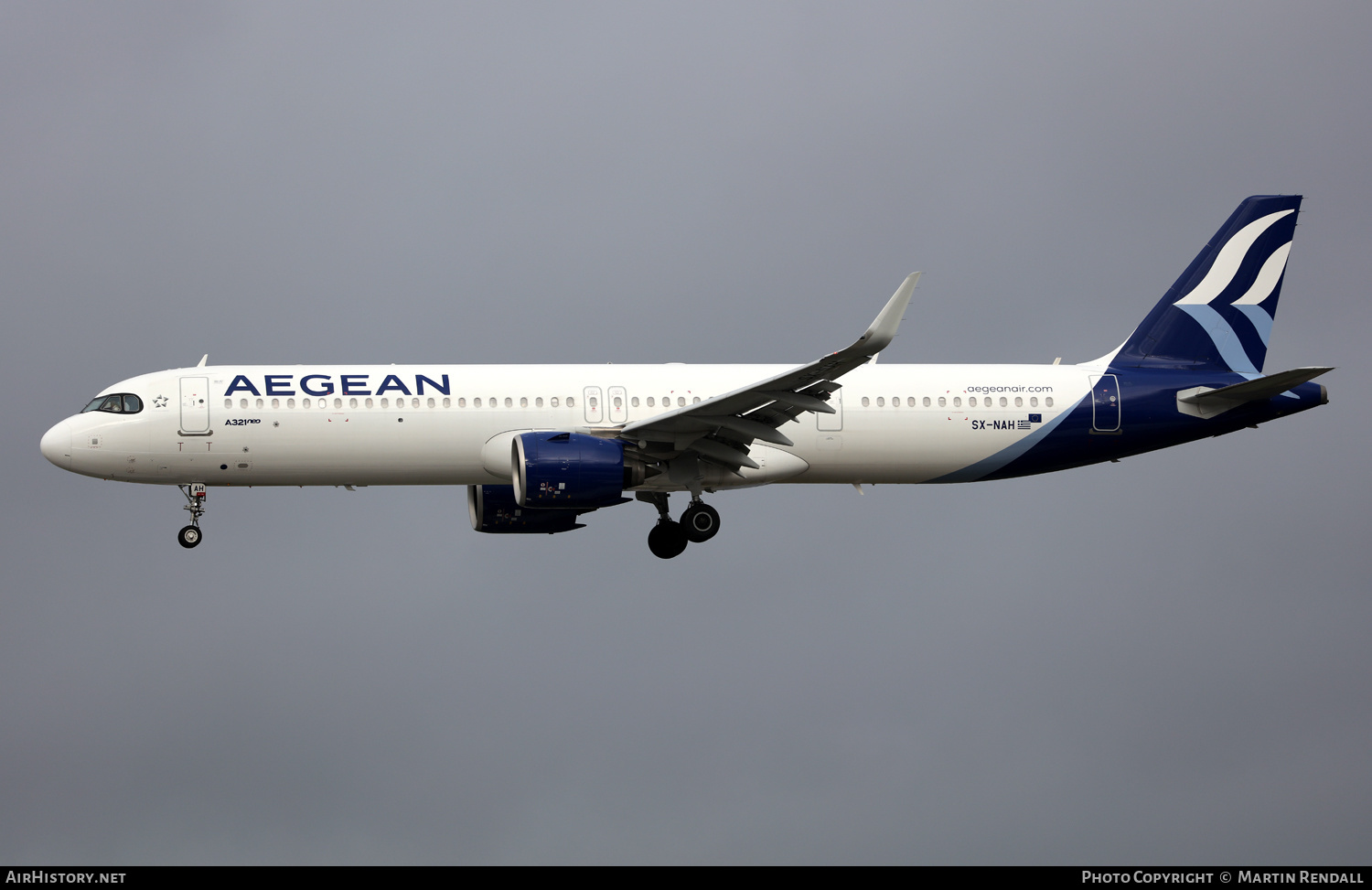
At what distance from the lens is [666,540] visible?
3500cm

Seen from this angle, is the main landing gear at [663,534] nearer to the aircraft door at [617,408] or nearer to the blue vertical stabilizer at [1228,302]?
the aircraft door at [617,408]

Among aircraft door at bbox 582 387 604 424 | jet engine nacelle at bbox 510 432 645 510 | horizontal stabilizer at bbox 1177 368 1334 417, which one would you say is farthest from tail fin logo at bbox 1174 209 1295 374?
jet engine nacelle at bbox 510 432 645 510

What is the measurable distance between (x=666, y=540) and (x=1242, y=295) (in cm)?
1524

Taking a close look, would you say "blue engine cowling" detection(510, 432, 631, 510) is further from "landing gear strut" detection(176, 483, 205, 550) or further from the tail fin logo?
the tail fin logo

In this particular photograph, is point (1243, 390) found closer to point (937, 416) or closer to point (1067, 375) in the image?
point (1067, 375)

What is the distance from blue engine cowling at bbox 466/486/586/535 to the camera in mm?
35438

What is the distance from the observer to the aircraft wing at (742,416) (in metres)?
29.5

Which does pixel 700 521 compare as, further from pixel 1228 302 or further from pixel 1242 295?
pixel 1242 295

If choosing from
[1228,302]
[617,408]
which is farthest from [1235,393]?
[617,408]

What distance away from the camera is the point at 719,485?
3362 cm

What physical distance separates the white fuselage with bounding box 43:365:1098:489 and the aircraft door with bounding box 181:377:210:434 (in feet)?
0.13

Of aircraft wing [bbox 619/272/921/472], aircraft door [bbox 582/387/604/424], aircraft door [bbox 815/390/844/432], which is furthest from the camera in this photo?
aircraft door [bbox 815/390/844/432]

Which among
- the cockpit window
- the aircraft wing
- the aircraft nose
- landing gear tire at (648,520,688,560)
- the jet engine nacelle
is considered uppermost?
the cockpit window
